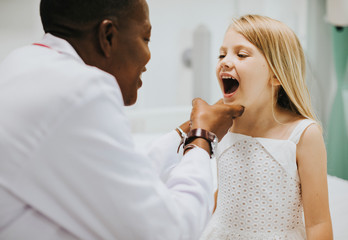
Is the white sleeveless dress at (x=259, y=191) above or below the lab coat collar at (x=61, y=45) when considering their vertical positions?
below

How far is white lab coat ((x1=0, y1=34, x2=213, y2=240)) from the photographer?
631mm

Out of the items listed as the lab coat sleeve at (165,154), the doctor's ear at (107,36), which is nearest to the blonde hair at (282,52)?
the lab coat sleeve at (165,154)

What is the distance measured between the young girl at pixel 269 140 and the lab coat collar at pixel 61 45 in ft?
1.71

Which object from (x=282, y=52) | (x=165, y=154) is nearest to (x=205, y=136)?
(x=165, y=154)

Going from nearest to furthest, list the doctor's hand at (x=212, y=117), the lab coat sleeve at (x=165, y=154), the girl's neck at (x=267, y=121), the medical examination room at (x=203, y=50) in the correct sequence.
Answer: the doctor's hand at (x=212, y=117)
the lab coat sleeve at (x=165, y=154)
the girl's neck at (x=267, y=121)
the medical examination room at (x=203, y=50)

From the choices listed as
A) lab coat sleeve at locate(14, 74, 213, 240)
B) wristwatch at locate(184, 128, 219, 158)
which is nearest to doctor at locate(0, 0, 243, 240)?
lab coat sleeve at locate(14, 74, 213, 240)

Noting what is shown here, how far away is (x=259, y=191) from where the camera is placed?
119 centimetres

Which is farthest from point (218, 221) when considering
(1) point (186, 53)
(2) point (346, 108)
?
(1) point (186, 53)

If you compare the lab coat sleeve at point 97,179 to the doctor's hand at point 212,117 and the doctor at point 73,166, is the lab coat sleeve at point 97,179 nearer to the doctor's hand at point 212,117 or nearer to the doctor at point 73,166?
the doctor at point 73,166

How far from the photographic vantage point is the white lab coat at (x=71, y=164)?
631mm

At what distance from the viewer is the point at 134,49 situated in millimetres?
868

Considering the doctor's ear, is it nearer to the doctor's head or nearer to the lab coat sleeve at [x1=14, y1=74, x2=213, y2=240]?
the doctor's head

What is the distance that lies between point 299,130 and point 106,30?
68 centimetres

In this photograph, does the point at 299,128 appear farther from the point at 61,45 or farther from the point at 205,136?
the point at 61,45
